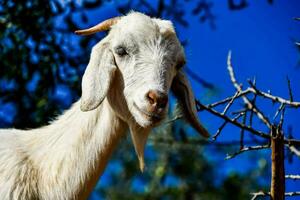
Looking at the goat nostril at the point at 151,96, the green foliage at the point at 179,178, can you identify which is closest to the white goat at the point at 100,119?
the goat nostril at the point at 151,96

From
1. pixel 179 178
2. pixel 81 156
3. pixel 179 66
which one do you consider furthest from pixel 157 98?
pixel 179 178

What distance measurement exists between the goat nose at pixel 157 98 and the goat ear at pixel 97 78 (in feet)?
0.93

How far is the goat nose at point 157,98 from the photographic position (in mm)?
3379

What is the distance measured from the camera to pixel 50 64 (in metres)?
7.11

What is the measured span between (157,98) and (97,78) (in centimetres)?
41

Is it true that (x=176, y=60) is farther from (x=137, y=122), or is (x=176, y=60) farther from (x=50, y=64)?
(x=50, y=64)

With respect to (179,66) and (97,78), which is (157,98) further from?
(179,66)

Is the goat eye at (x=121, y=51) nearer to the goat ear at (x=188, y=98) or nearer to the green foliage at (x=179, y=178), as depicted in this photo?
the goat ear at (x=188, y=98)

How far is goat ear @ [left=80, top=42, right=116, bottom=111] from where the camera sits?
356 cm

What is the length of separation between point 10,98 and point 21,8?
3.48ft

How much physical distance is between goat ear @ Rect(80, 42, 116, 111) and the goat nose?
282 mm

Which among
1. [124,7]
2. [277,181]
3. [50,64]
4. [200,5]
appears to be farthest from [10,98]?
[277,181]

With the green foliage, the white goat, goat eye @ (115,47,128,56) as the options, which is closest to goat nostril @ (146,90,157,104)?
the white goat

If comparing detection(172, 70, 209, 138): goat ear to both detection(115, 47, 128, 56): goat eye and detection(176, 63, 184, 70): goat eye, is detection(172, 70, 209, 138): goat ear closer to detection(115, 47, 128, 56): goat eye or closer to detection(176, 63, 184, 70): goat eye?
detection(176, 63, 184, 70): goat eye
